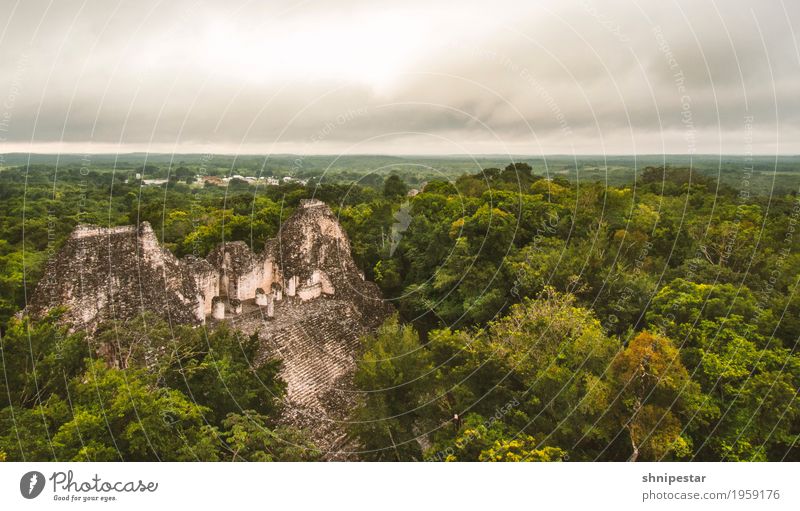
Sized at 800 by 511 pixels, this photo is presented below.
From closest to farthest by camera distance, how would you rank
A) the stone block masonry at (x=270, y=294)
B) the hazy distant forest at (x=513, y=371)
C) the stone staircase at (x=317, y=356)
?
the hazy distant forest at (x=513, y=371) → the stone block masonry at (x=270, y=294) → the stone staircase at (x=317, y=356)

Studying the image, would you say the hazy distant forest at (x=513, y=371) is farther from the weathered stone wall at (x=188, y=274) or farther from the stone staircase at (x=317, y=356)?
the weathered stone wall at (x=188, y=274)

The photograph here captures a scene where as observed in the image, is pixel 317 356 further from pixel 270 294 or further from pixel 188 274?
pixel 188 274

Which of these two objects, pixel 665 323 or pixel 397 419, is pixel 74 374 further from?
pixel 665 323

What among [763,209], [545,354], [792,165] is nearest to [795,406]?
[545,354]

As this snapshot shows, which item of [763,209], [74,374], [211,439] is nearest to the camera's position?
[211,439]
